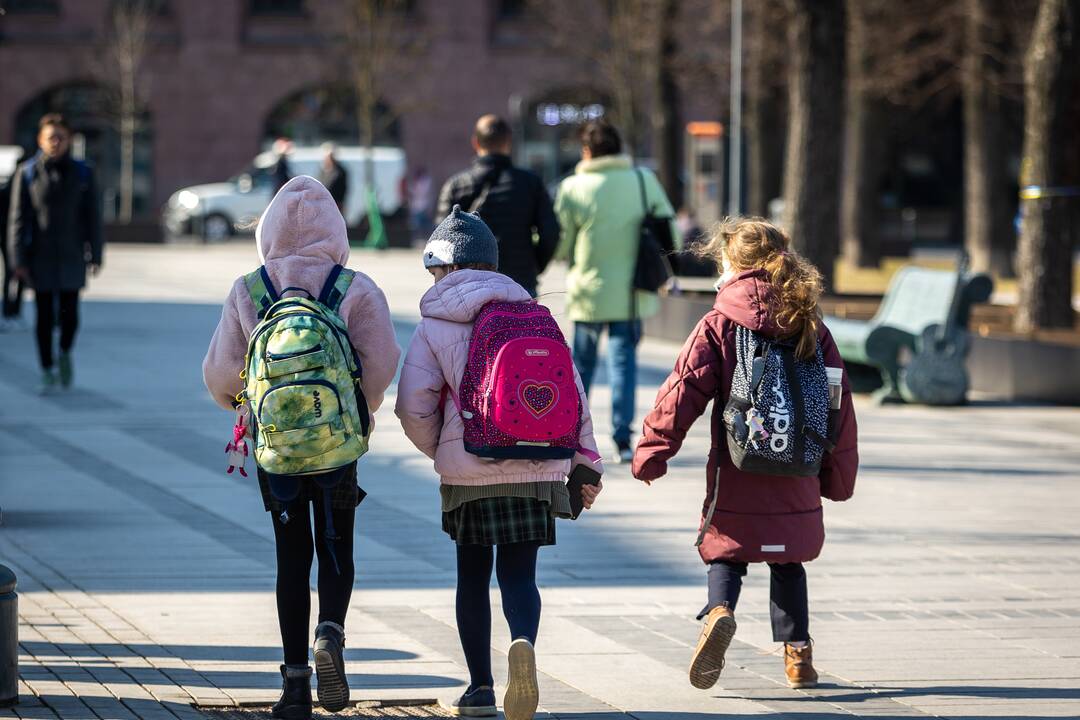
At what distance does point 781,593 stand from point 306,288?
5.76ft

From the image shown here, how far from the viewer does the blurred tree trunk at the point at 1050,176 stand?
15969 millimetres

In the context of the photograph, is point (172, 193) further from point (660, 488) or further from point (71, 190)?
point (660, 488)

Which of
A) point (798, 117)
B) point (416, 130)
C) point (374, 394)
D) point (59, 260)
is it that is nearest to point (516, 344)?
point (374, 394)

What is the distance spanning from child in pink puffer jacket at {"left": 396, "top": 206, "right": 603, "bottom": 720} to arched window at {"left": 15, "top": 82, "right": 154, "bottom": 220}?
143 ft

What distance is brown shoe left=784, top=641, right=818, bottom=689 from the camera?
5.69 m

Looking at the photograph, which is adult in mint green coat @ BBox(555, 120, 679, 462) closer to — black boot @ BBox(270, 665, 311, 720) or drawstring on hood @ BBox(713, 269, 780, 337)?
drawstring on hood @ BBox(713, 269, 780, 337)

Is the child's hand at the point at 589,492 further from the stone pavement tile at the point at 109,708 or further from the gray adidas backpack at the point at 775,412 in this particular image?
the stone pavement tile at the point at 109,708

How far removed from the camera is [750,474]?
5703 mm

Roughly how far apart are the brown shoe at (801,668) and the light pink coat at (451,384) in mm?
966

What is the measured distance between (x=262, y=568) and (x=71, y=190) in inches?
241

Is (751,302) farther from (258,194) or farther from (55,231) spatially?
(258,194)

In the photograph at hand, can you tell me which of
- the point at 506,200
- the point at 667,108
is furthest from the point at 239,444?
the point at 667,108

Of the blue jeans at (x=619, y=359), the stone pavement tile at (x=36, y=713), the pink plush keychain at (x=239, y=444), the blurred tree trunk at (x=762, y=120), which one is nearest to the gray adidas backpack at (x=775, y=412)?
the pink plush keychain at (x=239, y=444)

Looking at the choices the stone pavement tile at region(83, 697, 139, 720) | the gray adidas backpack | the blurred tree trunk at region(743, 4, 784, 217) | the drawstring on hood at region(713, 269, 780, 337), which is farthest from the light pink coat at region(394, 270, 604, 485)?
the blurred tree trunk at region(743, 4, 784, 217)
